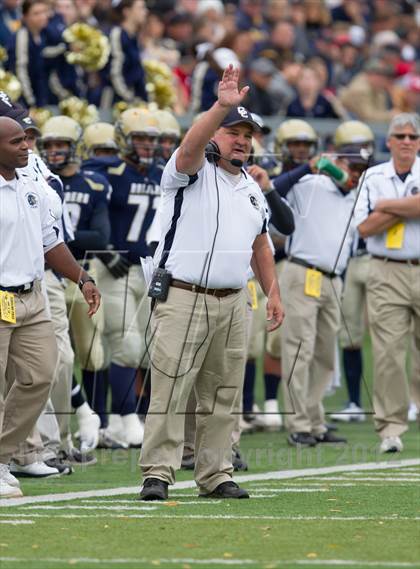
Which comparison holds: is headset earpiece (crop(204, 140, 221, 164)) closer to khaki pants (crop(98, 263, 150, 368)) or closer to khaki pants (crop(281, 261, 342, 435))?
khaki pants (crop(98, 263, 150, 368))

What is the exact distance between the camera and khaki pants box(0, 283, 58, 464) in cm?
855

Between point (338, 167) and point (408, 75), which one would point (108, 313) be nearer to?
point (338, 167)

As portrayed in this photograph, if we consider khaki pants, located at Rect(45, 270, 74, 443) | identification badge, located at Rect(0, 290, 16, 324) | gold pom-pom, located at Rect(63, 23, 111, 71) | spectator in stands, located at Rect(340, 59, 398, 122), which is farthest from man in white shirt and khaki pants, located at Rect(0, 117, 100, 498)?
spectator in stands, located at Rect(340, 59, 398, 122)

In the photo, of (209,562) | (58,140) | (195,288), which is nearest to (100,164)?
(58,140)

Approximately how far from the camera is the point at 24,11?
51.3 feet

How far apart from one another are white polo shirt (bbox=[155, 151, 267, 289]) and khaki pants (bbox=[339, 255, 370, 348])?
6.63 meters

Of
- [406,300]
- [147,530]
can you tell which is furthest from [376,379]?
[147,530]

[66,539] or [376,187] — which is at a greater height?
[376,187]

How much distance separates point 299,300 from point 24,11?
4.82 meters

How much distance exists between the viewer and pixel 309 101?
19.2m

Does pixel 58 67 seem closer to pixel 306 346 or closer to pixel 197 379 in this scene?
pixel 306 346

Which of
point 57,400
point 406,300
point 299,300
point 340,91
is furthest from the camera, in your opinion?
point 340,91

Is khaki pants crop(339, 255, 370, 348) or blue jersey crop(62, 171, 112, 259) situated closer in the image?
blue jersey crop(62, 171, 112, 259)

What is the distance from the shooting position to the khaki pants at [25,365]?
28.0 feet
